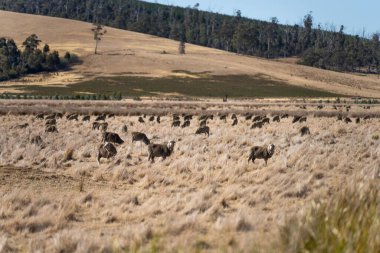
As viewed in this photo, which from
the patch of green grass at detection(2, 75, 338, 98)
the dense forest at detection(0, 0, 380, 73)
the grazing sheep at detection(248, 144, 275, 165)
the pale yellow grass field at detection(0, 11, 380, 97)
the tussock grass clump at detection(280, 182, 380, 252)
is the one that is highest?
the dense forest at detection(0, 0, 380, 73)

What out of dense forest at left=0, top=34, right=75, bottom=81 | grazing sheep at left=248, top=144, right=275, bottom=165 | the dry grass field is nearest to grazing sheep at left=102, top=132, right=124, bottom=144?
the dry grass field

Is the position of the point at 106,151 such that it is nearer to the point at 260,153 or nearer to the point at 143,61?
the point at 260,153

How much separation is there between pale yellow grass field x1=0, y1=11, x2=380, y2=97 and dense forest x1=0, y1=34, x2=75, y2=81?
16.3 feet

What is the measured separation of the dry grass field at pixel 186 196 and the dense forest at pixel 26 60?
9483 centimetres

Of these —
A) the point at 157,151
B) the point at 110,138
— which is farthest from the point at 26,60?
the point at 157,151

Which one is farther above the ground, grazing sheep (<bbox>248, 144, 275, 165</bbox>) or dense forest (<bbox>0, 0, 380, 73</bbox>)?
dense forest (<bbox>0, 0, 380, 73</bbox>)

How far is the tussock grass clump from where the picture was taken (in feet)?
13.2

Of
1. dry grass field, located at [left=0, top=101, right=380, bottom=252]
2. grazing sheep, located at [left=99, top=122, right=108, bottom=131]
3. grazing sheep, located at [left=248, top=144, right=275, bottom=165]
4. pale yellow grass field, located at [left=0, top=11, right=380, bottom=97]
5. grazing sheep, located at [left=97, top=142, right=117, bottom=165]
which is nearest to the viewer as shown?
dry grass field, located at [left=0, top=101, right=380, bottom=252]

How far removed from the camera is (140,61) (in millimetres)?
121312

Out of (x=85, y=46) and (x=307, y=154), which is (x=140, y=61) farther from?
(x=307, y=154)

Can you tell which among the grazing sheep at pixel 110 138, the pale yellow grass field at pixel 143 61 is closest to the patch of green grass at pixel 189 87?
the pale yellow grass field at pixel 143 61

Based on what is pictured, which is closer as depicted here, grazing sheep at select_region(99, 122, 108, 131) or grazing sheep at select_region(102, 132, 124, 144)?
grazing sheep at select_region(102, 132, 124, 144)

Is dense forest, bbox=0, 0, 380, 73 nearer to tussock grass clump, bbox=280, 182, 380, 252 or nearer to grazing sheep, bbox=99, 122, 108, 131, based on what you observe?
grazing sheep, bbox=99, 122, 108, 131

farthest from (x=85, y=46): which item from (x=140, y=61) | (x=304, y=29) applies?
(x=304, y=29)
